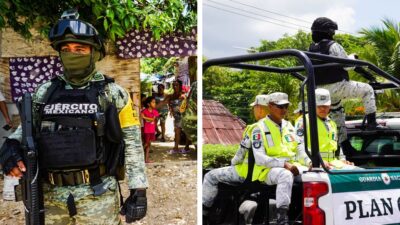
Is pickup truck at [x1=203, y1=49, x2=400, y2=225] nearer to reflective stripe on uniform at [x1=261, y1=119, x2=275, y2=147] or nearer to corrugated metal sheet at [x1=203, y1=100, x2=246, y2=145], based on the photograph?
reflective stripe on uniform at [x1=261, y1=119, x2=275, y2=147]

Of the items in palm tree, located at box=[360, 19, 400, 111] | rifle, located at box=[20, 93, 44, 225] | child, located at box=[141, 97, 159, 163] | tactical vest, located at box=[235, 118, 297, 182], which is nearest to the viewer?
rifle, located at box=[20, 93, 44, 225]

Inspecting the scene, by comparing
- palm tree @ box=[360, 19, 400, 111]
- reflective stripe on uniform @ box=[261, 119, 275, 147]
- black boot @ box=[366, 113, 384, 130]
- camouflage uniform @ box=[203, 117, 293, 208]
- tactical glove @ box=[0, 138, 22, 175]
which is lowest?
camouflage uniform @ box=[203, 117, 293, 208]

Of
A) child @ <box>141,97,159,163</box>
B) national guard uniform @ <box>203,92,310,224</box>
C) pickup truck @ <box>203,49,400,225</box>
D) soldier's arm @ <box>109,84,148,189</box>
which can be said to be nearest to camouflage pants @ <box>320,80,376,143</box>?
pickup truck @ <box>203,49,400,225</box>

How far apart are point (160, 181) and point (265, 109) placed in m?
3.33

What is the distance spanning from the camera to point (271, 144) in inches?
136

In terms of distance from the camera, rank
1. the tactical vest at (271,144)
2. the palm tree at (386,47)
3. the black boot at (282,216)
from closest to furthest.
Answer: the black boot at (282,216) < the tactical vest at (271,144) < the palm tree at (386,47)

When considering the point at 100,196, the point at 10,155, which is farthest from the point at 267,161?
the point at 10,155

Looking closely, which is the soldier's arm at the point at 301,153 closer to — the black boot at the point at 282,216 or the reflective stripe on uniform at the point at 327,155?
the reflective stripe on uniform at the point at 327,155

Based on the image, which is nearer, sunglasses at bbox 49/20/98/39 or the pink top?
sunglasses at bbox 49/20/98/39

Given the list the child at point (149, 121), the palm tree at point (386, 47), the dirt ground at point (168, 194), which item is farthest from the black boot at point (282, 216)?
the palm tree at point (386, 47)

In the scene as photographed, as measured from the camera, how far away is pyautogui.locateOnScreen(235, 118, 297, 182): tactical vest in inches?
135

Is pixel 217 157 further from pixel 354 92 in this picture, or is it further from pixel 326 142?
pixel 326 142

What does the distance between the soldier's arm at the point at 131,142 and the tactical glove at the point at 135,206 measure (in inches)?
1.7

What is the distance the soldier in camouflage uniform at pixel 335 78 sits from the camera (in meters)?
4.11
